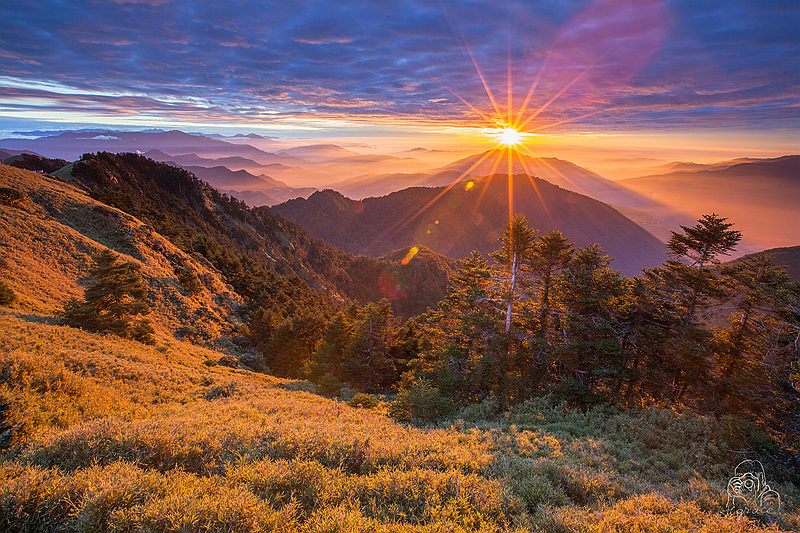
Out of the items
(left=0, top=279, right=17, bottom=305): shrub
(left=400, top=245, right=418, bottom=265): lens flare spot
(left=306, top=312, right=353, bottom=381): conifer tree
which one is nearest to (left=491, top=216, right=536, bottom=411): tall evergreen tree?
(left=306, top=312, right=353, bottom=381): conifer tree

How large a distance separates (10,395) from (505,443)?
14525mm

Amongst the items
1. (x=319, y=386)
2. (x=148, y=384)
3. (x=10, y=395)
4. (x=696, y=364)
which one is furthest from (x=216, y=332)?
(x=696, y=364)

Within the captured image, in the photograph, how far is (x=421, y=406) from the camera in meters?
17.1

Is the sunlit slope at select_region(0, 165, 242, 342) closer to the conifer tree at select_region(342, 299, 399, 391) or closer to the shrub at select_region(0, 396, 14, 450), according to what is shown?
the conifer tree at select_region(342, 299, 399, 391)

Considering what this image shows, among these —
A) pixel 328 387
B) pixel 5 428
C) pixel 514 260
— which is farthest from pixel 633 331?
pixel 5 428

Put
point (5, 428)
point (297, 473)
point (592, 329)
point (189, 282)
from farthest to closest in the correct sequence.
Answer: point (189, 282) < point (592, 329) < point (5, 428) < point (297, 473)

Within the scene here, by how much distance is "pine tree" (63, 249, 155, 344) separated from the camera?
798 inches

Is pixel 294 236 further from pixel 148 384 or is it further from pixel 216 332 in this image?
pixel 148 384

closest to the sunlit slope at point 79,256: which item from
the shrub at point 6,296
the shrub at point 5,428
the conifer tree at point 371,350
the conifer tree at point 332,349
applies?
the shrub at point 6,296

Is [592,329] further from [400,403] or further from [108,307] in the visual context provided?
[108,307]

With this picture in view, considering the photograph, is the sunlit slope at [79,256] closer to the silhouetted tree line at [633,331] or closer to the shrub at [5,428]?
the shrub at [5,428]

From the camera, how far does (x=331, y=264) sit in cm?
14150

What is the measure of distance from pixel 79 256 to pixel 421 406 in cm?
3570

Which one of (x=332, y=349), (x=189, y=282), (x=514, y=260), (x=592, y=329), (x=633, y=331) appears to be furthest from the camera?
(x=189, y=282)
